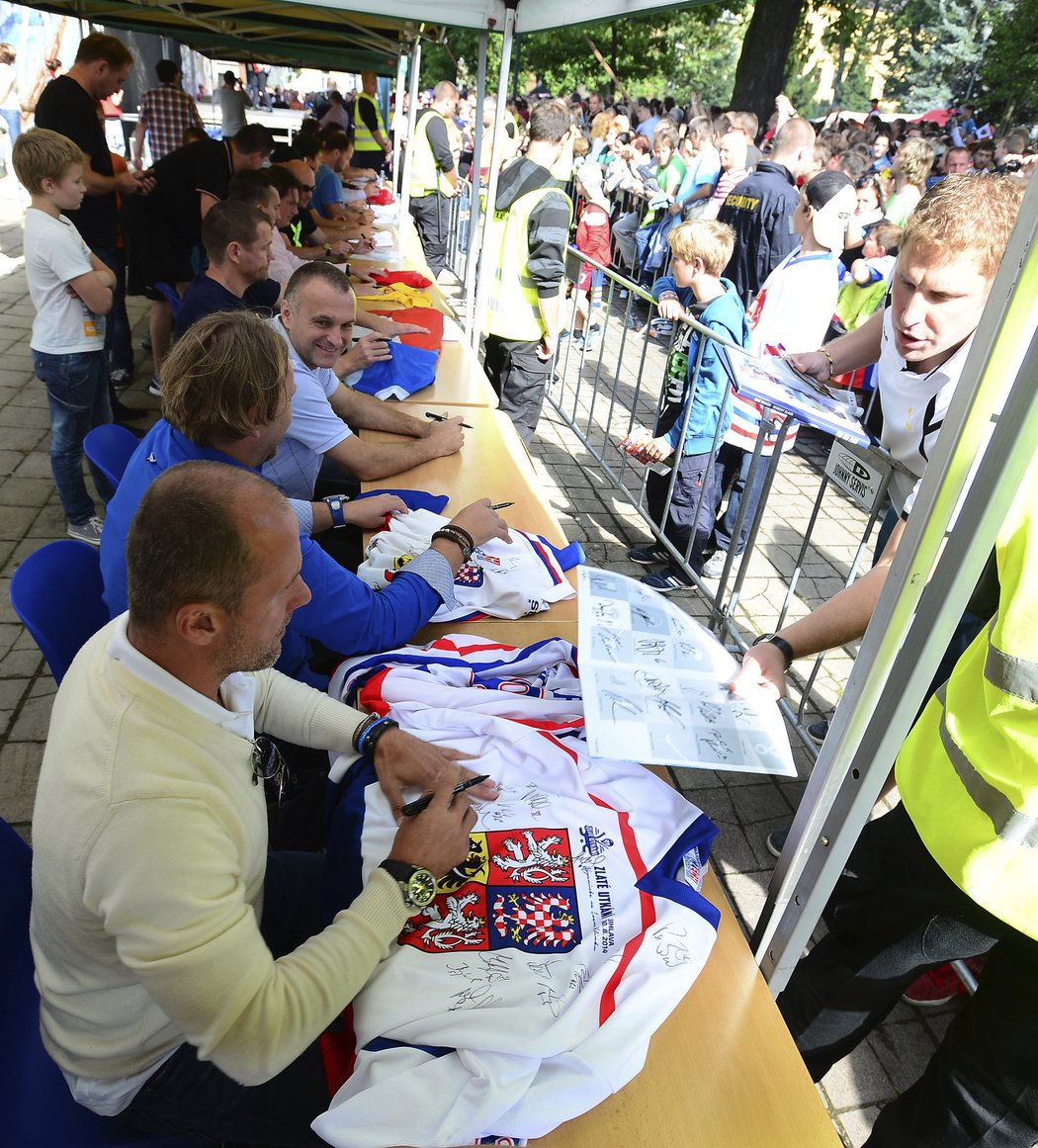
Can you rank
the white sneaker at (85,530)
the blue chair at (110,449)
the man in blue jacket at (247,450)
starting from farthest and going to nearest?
the white sneaker at (85,530) → the blue chair at (110,449) → the man in blue jacket at (247,450)

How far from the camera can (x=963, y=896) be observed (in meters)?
1.49

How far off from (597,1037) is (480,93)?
19.6 ft

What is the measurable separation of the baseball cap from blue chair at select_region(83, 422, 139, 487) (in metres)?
3.41

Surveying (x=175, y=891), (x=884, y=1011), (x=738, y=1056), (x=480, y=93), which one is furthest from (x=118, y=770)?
(x=480, y=93)

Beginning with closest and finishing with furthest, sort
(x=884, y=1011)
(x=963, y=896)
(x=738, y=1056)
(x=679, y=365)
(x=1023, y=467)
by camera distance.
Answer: (x=1023, y=467) < (x=738, y=1056) < (x=963, y=896) < (x=884, y=1011) < (x=679, y=365)

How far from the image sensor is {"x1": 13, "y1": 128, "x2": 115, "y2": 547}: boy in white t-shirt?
3.46 metres

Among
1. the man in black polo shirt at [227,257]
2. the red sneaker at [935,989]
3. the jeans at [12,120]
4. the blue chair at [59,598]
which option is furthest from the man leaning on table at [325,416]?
the jeans at [12,120]

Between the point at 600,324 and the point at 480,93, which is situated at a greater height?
the point at 480,93


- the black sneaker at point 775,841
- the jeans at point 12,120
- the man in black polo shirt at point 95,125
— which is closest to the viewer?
the black sneaker at point 775,841

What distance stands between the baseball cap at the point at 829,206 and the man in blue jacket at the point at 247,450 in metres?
3.14

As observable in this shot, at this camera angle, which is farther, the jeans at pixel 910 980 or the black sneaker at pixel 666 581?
the black sneaker at pixel 666 581

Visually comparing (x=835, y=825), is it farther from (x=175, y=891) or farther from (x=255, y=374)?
(x=255, y=374)

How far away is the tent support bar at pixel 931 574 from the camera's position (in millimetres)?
889

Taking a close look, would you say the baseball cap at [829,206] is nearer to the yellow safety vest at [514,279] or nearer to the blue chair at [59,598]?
the yellow safety vest at [514,279]
